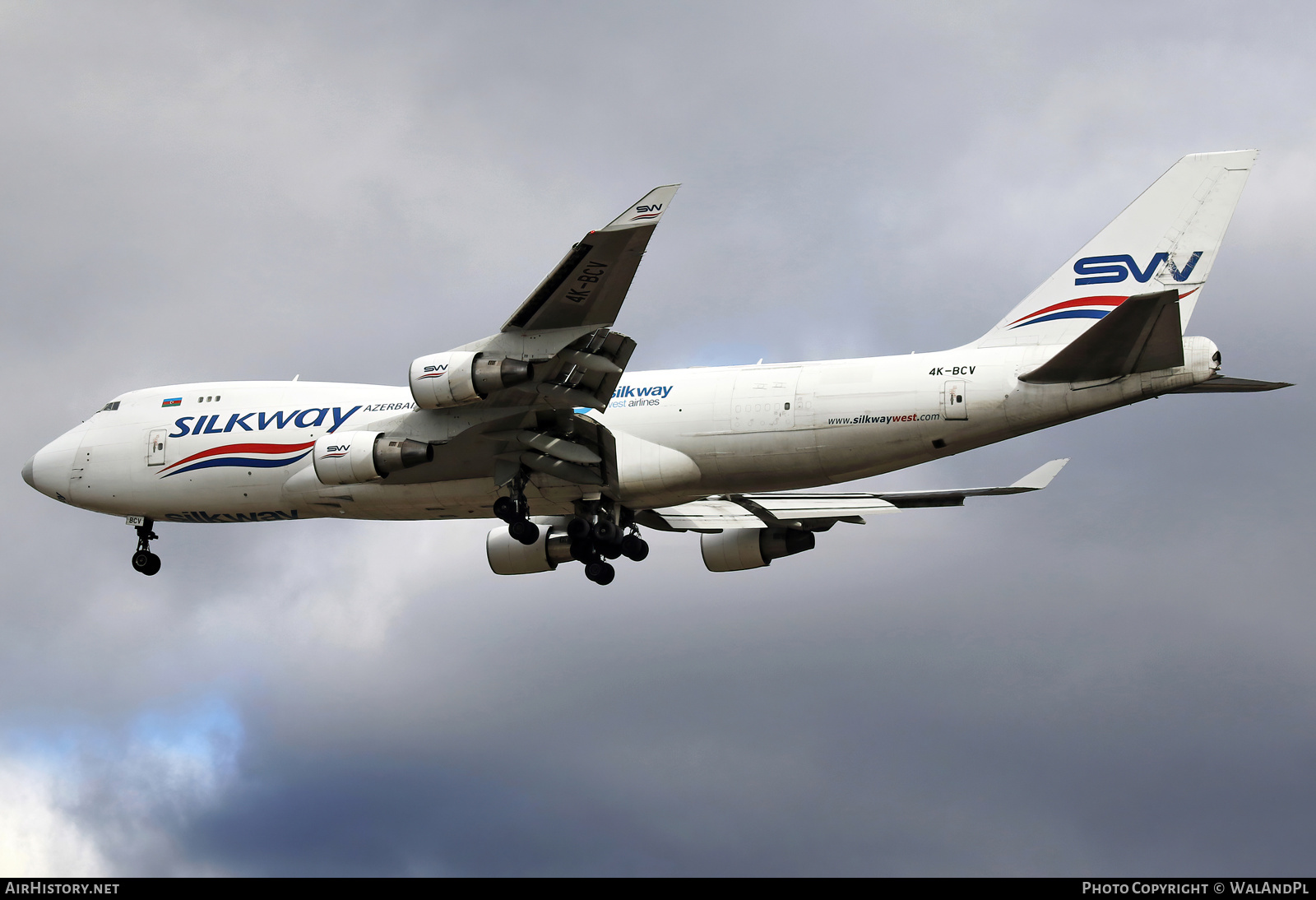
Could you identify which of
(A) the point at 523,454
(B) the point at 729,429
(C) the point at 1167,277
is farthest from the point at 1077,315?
(A) the point at 523,454

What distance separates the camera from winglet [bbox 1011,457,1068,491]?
3066 cm

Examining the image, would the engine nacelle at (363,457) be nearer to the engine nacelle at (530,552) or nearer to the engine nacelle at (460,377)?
the engine nacelle at (460,377)

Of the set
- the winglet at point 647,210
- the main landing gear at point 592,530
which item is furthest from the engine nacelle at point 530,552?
the winglet at point 647,210

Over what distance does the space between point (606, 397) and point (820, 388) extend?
423 centimetres

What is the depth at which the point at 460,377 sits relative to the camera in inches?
1039

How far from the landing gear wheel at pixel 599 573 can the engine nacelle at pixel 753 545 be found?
13.8 feet

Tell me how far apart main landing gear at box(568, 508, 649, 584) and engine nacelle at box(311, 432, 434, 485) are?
3.76m

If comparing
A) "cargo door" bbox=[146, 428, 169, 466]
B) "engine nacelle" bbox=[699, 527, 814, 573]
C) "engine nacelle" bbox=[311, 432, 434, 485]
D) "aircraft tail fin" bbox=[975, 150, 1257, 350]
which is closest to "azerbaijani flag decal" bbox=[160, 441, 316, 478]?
"cargo door" bbox=[146, 428, 169, 466]

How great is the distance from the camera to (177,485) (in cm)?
3197

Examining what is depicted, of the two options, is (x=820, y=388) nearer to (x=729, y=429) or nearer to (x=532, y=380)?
(x=729, y=429)

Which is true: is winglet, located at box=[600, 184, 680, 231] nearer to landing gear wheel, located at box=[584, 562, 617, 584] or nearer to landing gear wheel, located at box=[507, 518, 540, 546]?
landing gear wheel, located at box=[507, 518, 540, 546]

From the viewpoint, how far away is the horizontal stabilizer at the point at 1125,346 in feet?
80.4

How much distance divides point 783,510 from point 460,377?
10.9 m

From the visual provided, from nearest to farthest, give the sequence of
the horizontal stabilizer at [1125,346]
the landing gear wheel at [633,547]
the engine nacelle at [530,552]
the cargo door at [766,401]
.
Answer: the horizontal stabilizer at [1125,346]
the cargo door at [766,401]
the landing gear wheel at [633,547]
the engine nacelle at [530,552]
